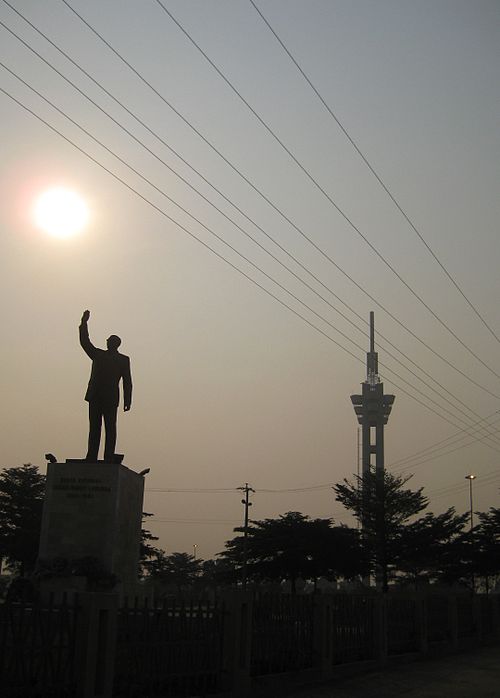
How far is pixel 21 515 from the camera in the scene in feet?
147

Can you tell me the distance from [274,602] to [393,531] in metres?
34.0

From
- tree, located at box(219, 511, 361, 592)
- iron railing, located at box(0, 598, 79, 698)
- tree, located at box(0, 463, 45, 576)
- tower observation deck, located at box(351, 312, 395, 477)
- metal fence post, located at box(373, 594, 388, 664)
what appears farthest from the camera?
tower observation deck, located at box(351, 312, 395, 477)

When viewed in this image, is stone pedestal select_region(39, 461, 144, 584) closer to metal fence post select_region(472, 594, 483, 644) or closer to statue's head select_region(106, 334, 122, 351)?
statue's head select_region(106, 334, 122, 351)

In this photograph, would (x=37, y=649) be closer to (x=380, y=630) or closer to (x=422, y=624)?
(x=380, y=630)

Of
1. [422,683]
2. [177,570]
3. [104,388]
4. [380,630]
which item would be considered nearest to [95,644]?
[104,388]

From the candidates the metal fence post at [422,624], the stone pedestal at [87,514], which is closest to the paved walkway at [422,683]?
the metal fence post at [422,624]

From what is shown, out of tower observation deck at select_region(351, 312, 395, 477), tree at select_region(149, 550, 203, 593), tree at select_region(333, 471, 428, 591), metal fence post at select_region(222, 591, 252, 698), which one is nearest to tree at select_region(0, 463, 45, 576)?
tree at select_region(149, 550, 203, 593)

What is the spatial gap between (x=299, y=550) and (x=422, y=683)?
94.6 ft

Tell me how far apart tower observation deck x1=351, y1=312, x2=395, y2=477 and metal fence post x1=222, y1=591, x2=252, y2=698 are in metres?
83.3

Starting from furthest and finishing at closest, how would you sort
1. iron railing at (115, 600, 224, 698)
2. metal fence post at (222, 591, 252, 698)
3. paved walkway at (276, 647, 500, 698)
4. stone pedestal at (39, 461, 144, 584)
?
stone pedestal at (39, 461, 144, 584) → paved walkway at (276, 647, 500, 698) → metal fence post at (222, 591, 252, 698) → iron railing at (115, 600, 224, 698)

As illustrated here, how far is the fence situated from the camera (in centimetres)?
1074

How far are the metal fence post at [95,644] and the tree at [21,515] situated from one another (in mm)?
33744

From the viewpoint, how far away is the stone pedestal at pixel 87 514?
17.4 m

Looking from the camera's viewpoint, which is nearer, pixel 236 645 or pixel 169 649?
pixel 169 649
